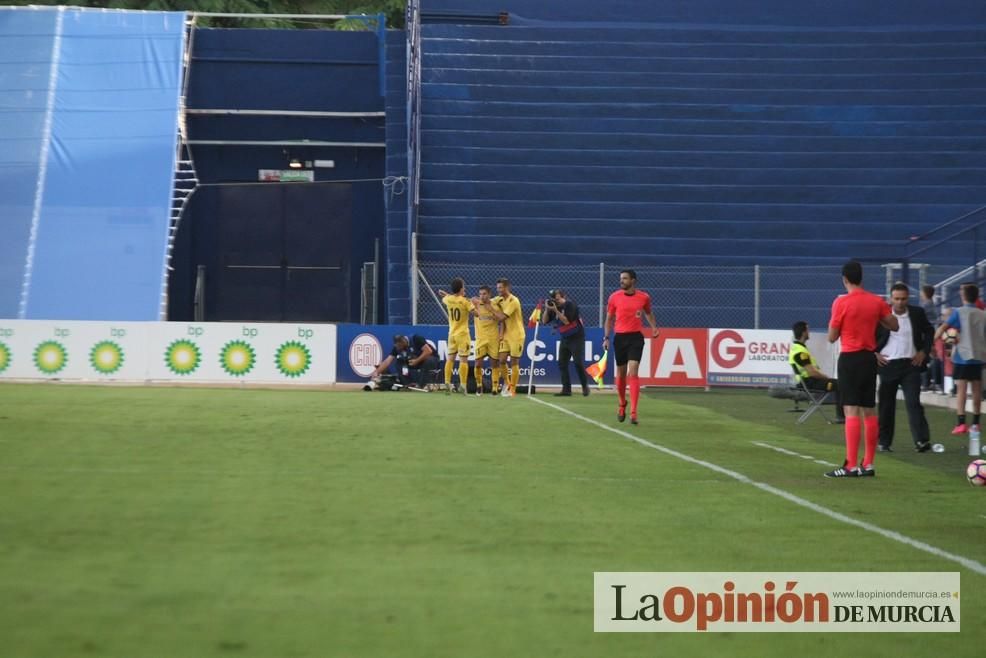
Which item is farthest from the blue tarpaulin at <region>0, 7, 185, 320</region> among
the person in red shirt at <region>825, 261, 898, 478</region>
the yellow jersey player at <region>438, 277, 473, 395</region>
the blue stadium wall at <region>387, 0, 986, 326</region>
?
the person in red shirt at <region>825, 261, 898, 478</region>

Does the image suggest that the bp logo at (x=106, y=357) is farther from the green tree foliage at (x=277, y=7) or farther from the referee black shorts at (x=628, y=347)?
the green tree foliage at (x=277, y=7)

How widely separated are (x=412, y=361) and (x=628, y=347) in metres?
8.91

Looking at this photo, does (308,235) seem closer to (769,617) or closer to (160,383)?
(160,383)

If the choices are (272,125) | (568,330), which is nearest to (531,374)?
(568,330)

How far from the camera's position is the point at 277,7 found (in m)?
45.1

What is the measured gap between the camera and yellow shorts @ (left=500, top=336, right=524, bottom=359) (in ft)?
84.0

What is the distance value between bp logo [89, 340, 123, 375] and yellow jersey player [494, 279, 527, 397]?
757 centimetres

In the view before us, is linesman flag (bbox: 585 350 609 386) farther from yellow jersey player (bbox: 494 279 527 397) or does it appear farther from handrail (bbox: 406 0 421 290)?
handrail (bbox: 406 0 421 290)

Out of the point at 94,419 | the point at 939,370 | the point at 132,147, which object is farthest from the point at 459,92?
the point at 94,419

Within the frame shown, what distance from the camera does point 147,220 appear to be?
34.2 metres

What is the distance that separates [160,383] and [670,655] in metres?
22.8

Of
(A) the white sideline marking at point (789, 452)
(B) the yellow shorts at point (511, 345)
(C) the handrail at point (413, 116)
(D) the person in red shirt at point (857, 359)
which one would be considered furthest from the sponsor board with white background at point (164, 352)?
(D) the person in red shirt at point (857, 359)

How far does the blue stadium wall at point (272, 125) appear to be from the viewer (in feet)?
124

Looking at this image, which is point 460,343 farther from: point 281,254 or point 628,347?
point 281,254
